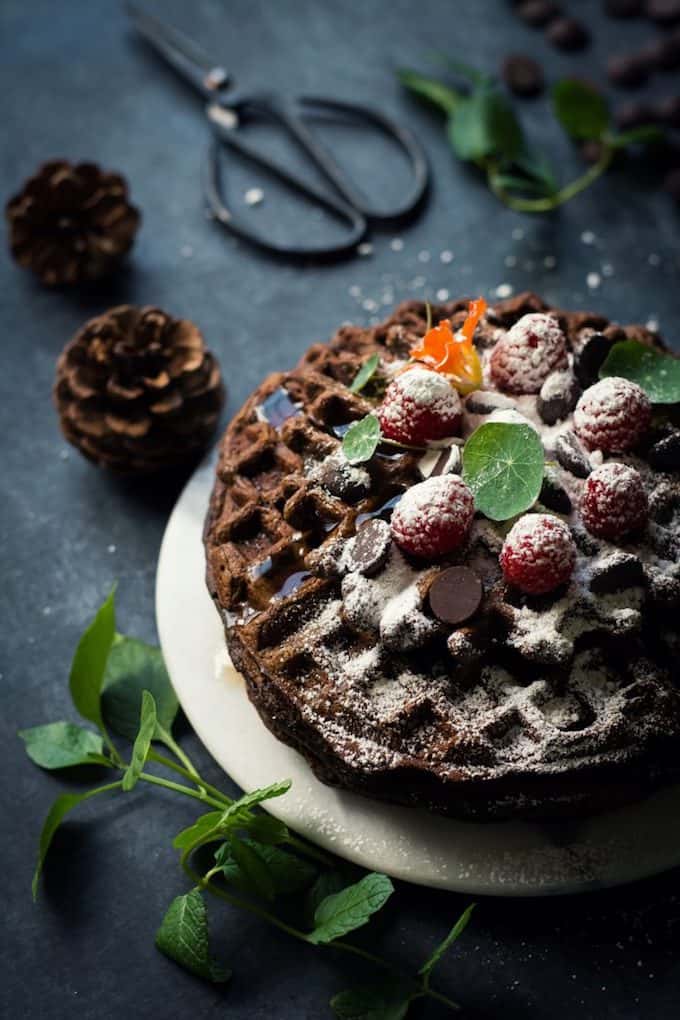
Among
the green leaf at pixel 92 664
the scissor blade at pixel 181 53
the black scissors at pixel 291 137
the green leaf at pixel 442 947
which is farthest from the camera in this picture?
the scissor blade at pixel 181 53

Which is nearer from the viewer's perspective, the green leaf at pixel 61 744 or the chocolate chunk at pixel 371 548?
the chocolate chunk at pixel 371 548

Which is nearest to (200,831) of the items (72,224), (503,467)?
(503,467)

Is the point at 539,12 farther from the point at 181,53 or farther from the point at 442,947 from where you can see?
the point at 442,947

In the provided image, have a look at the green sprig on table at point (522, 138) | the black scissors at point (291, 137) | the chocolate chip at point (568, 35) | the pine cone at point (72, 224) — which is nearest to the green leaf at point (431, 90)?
the green sprig on table at point (522, 138)

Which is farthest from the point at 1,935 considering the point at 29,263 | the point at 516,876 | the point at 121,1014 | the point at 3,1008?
the point at 29,263

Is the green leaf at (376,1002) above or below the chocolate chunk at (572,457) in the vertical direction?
below

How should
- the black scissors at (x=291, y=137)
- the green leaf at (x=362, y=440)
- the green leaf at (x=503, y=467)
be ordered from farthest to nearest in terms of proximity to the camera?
the black scissors at (x=291, y=137), the green leaf at (x=362, y=440), the green leaf at (x=503, y=467)

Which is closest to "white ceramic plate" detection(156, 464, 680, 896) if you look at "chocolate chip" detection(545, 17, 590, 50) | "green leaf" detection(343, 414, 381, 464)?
"green leaf" detection(343, 414, 381, 464)

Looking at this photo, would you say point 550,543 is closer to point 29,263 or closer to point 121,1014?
point 121,1014

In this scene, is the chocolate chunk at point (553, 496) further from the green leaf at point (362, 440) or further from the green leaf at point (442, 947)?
the green leaf at point (442, 947)
